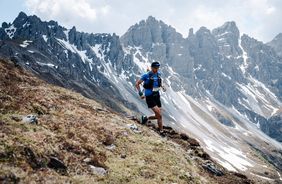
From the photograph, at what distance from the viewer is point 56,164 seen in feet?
51.8

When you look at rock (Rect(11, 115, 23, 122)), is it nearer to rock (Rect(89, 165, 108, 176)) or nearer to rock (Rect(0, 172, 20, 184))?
rock (Rect(89, 165, 108, 176))

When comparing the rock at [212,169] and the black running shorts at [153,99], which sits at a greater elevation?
the black running shorts at [153,99]

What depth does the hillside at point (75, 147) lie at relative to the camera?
15266 millimetres

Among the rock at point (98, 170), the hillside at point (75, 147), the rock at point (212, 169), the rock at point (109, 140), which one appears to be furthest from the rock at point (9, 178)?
the rock at point (212, 169)

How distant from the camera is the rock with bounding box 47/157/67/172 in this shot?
15.6m

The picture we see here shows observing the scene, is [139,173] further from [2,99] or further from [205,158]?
[205,158]

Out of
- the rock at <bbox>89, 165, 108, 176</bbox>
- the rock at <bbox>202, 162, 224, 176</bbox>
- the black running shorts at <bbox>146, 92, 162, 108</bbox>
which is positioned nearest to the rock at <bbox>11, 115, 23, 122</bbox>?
the rock at <bbox>89, 165, 108, 176</bbox>

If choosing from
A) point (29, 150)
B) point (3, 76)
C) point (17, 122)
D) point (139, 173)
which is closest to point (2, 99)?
point (17, 122)

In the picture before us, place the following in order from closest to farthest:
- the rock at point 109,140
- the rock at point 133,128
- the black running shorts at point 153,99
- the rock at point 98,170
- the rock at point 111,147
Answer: the rock at point 98,170
the rock at point 111,147
the rock at point 109,140
the black running shorts at point 153,99
the rock at point 133,128

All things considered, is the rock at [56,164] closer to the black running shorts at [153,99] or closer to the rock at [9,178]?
the rock at [9,178]

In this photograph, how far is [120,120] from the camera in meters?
27.7

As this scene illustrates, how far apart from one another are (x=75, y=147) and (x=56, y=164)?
2.54m

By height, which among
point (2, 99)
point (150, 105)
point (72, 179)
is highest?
point (150, 105)

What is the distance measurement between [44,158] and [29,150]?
0.60 metres
